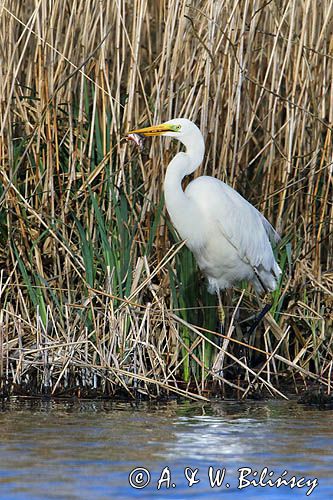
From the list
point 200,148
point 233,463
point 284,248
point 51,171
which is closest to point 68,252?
→ point 51,171

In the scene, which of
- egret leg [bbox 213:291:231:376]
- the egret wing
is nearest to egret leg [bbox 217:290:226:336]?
egret leg [bbox 213:291:231:376]

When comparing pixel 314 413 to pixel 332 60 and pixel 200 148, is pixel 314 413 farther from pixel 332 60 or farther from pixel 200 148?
pixel 332 60

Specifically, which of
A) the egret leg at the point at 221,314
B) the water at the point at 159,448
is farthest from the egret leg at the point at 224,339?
the water at the point at 159,448

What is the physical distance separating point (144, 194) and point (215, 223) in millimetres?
415

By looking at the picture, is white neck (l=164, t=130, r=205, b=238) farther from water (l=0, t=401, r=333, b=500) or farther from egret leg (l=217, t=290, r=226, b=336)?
water (l=0, t=401, r=333, b=500)

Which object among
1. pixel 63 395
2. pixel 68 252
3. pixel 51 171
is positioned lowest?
pixel 63 395

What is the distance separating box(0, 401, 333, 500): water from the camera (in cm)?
370

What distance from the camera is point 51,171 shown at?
18.5 ft

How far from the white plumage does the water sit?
0.85 m

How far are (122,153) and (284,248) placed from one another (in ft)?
3.66

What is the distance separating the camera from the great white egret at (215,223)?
214 inches

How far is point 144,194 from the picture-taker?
5797 millimetres

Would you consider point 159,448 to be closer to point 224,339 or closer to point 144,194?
point 224,339

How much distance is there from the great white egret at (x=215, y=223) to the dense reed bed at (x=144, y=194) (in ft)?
0.40
